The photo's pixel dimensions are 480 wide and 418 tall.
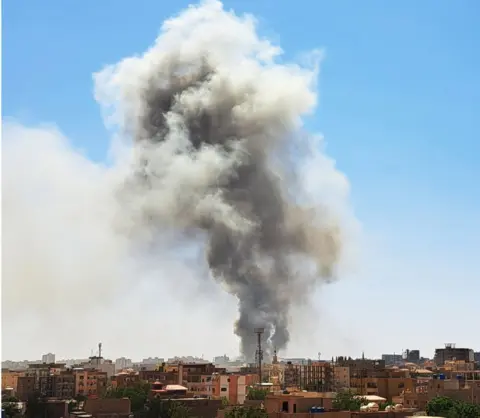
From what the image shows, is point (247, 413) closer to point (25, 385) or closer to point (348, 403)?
point (348, 403)

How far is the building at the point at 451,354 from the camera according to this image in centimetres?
8819

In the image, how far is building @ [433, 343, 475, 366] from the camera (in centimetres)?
8819

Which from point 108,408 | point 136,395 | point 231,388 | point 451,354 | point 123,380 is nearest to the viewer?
point 108,408

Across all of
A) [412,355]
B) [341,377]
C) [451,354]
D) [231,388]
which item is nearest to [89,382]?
[231,388]

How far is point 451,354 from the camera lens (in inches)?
3573

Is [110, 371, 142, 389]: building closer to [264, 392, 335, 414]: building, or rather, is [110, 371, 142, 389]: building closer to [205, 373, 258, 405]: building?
[205, 373, 258, 405]: building

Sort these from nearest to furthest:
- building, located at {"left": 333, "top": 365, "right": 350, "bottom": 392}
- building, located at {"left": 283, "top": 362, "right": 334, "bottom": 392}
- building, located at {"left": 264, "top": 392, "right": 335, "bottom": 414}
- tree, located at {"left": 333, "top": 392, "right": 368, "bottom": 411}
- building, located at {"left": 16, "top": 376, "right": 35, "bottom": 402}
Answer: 1. building, located at {"left": 264, "top": 392, "right": 335, "bottom": 414}
2. tree, located at {"left": 333, "top": 392, "right": 368, "bottom": 411}
3. building, located at {"left": 16, "top": 376, "right": 35, "bottom": 402}
4. building, located at {"left": 333, "top": 365, "right": 350, "bottom": 392}
5. building, located at {"left": 283, "top": 362, "right": 334, "bottom": 392}

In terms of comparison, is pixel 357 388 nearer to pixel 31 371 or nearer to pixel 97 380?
pixel 97 380

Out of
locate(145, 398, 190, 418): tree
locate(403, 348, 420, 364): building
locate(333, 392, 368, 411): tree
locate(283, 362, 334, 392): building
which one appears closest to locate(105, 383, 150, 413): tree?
locate(145, 398, 190, 418): tree

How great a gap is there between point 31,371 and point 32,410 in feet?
88.1

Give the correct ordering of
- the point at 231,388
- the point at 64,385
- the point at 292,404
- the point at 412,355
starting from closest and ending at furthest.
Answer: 1. the point at 292,404
2. the point at 231,388
3. the point at 64,385
4. the point at 412,355

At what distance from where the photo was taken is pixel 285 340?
5266 centimetres

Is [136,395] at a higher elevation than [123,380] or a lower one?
lower

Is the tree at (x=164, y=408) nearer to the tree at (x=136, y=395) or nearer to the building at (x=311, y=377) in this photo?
the tree at (x=136, y=395)
